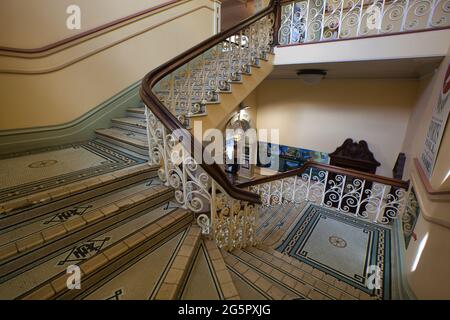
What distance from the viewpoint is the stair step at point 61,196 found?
1362 mm

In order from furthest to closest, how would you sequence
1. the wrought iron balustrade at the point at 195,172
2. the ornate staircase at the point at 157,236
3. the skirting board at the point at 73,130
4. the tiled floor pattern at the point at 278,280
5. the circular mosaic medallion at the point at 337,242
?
the circular mosaic medallion at the point at 337,242
the skirting board at the point at 73,130
the wrought iron balustrade at the point at 195,172
the tiled floor pattern at the point at 278,280
the ornate staircase at the point at 157,236

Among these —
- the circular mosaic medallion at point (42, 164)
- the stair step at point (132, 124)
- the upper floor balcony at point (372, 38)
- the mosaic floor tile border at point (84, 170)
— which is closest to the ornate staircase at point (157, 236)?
the mosaic floor tile border at point (84, 170)

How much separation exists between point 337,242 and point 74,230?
267cm

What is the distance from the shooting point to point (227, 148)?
6.37 m

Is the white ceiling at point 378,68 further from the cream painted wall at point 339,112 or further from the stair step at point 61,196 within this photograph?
the stair step at point 61,196

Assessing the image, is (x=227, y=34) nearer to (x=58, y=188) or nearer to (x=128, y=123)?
(x=128, y=123)

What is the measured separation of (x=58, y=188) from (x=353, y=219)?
3406 mm

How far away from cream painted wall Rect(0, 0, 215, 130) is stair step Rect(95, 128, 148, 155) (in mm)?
395

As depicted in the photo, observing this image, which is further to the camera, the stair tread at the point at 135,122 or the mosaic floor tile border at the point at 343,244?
the stair tread at the point at 135,122

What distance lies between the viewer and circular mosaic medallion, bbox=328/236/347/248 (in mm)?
2486

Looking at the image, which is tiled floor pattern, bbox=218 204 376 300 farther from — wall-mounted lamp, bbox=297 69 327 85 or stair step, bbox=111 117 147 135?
wall-mounted lamp, bbox=297 69 327 85

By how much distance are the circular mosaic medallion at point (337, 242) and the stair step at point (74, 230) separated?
206 centimetres

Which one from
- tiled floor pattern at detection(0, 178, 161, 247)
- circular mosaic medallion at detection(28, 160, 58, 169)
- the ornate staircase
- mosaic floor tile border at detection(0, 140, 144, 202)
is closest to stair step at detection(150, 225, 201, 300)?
the ornate staircase
